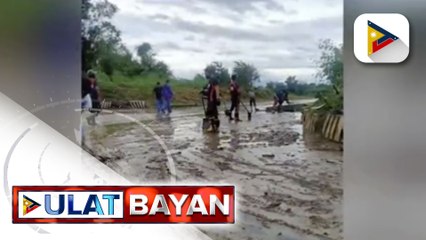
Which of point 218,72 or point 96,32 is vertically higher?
point 96,32

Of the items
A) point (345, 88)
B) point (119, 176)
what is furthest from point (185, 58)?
point (345, 88)

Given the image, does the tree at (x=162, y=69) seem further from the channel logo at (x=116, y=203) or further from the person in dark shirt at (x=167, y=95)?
the channel logo at (x=116, y=203)

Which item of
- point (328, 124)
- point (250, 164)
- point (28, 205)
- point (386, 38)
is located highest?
point (386, 38)

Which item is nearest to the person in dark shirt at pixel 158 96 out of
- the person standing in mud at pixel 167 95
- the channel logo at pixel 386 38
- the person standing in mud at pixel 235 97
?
the person standing in mud at pixel 167 95

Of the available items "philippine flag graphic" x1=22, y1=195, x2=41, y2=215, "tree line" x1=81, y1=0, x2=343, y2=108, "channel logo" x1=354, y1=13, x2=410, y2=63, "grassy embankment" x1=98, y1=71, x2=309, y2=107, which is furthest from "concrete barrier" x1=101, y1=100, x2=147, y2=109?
"channel logo" x1=354, y1=13, x2=410, y2=63

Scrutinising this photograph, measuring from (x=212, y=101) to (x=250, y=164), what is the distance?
12.5 inches

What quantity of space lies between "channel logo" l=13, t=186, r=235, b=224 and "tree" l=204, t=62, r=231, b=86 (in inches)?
18.3

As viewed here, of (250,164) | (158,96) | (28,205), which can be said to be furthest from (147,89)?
(28,205)

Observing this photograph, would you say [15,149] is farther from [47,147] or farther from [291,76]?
[291,76]

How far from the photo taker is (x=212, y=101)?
1795 mm

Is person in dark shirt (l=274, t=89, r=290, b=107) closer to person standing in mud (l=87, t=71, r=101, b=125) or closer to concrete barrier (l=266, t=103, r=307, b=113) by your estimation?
concrete barrier (l=266, t=103, r=307, b=113)

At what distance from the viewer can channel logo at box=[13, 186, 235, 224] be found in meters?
1.78

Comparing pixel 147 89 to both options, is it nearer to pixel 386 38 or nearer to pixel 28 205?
pixel 28 205

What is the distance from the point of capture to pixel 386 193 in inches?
69.2
